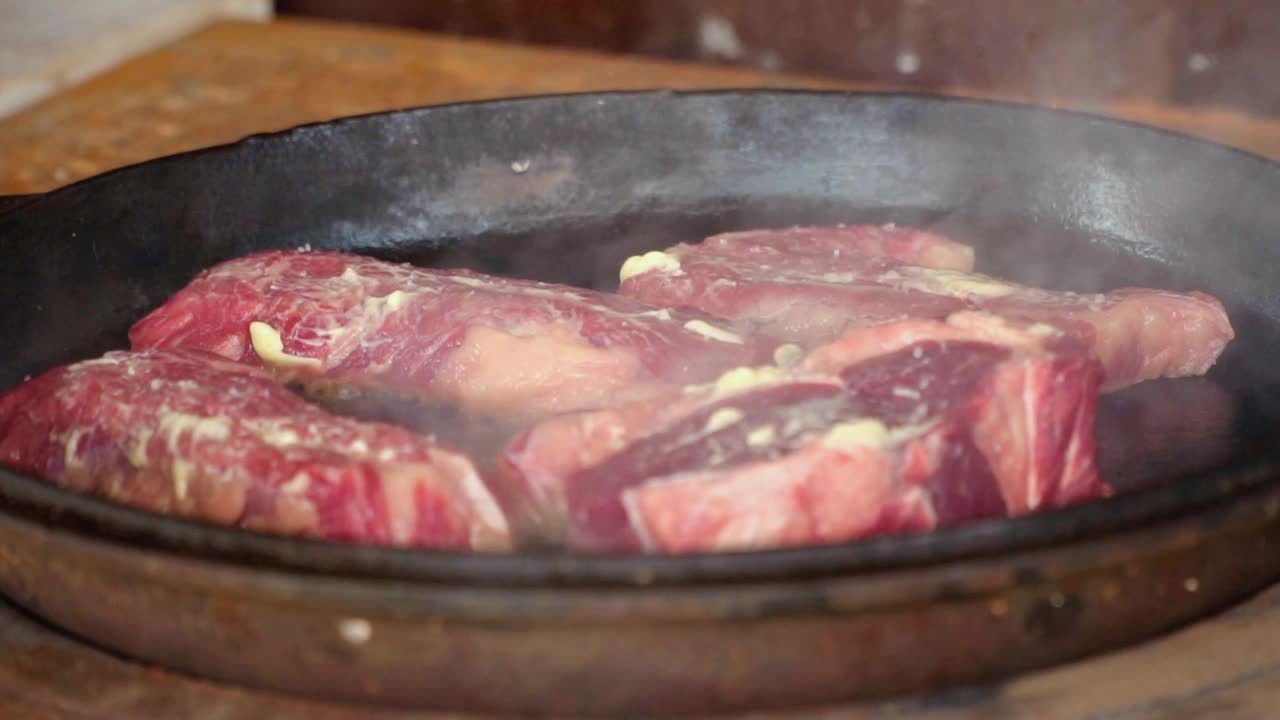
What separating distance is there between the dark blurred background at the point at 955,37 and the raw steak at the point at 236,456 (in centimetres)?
312

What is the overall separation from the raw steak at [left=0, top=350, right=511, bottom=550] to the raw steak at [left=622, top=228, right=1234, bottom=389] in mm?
742

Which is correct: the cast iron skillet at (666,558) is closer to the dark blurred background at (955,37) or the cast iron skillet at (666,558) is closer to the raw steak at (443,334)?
the raw steak at (443,334)

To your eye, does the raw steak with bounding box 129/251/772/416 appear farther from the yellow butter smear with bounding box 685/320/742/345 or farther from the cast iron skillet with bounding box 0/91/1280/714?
the cast iron skillet with bounding box 0/91/1280/714

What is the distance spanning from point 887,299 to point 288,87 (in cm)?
261

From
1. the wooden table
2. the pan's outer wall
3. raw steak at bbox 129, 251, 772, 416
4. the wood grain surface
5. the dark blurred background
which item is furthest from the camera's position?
the dark blurred background

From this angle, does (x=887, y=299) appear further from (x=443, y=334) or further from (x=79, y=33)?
(x=79, y=33)

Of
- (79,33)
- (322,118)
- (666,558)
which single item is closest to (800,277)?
(666,558)

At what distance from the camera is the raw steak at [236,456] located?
6.10 feet

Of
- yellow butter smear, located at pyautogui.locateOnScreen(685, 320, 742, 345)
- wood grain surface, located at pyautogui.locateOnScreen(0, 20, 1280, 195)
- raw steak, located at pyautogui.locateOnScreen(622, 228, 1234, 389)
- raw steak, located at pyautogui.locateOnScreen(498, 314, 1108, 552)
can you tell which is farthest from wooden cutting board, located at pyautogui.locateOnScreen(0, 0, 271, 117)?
raw steak, located at pyautogui.locateOnScreen(498, 314, 1108, 552)

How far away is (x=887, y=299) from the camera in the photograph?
8.01 ft

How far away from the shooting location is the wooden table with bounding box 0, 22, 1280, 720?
1685 mm

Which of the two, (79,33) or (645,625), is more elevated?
(645,625)

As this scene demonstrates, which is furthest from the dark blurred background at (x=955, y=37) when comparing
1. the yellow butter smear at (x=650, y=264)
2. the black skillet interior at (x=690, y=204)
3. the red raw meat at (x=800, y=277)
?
the yellow butter smear at (x=650, y=264)

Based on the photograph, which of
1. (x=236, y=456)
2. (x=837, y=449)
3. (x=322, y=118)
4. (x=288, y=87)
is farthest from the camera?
(x=288, y=87)
